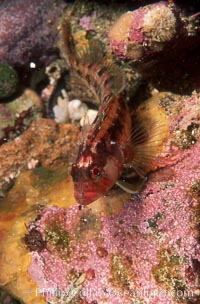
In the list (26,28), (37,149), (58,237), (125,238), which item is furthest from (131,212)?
(26,28)

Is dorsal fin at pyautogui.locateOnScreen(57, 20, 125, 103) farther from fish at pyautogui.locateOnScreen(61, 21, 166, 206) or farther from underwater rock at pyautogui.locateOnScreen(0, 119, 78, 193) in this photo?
underwater rock at pyautogui.locateOnScreen(0, 119, 78, 193)

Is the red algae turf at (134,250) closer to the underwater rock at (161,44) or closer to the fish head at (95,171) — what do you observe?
the fish head at (95,171)

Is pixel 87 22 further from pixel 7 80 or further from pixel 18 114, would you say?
pixel 18 114

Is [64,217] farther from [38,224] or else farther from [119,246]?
[119,246]

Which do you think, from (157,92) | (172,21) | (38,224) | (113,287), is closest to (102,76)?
(157,92)

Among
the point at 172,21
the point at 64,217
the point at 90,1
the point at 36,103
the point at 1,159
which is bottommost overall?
the point at 64,217

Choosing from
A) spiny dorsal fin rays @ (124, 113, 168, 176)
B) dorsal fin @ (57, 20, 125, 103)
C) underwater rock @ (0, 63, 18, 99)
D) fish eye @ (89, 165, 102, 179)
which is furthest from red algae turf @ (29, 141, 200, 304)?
underwater rock @ (0, 63, 18, 99)
